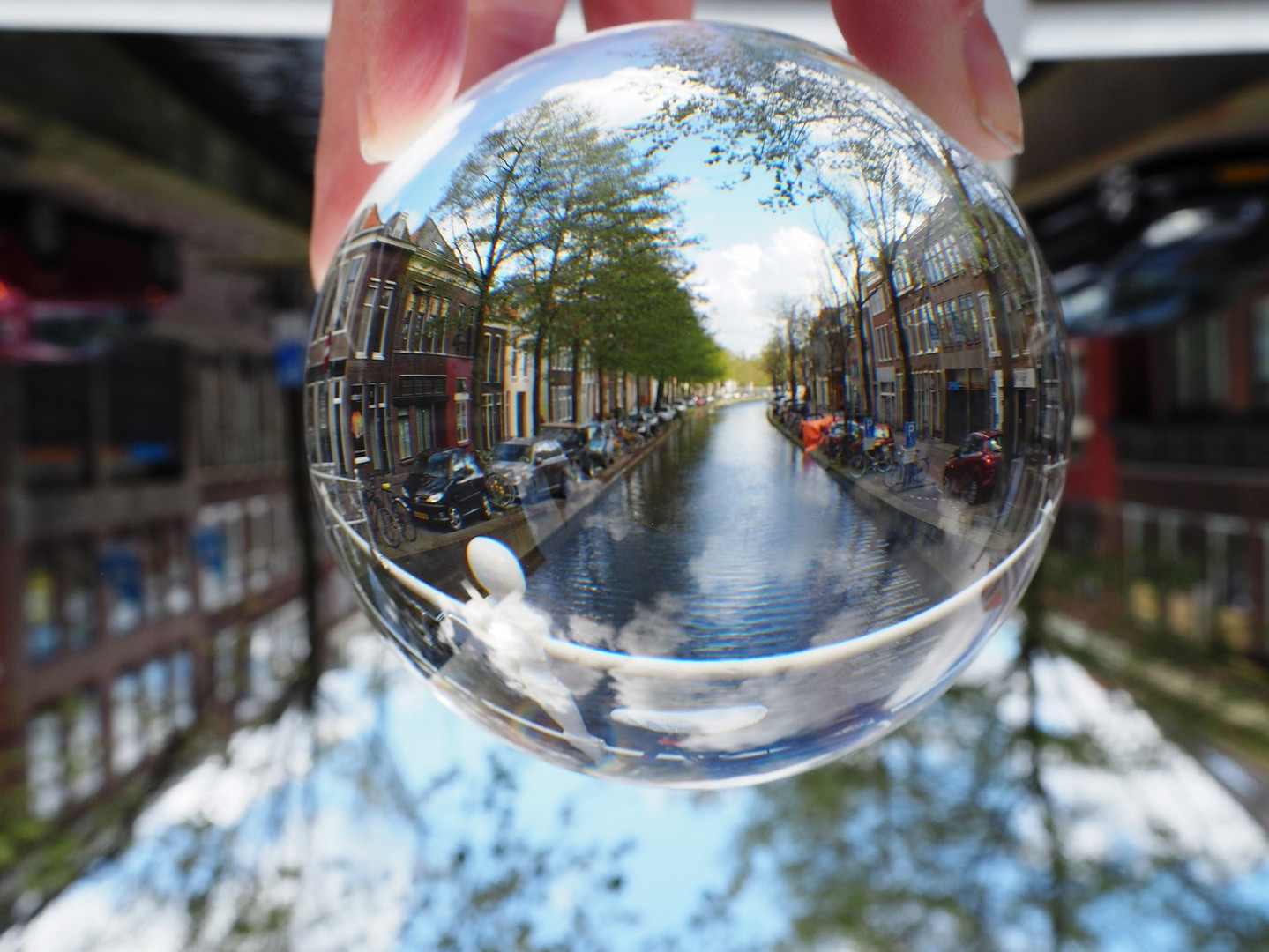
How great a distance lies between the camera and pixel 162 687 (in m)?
3.29

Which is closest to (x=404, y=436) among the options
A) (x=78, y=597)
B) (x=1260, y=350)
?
(x=78, y=597)

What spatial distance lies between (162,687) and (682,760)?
3.55 m

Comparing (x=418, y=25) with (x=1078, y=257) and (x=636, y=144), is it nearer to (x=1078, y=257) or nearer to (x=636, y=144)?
(x=636, y=144)

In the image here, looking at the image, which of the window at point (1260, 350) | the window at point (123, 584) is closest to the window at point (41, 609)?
the window at point (123, 584)

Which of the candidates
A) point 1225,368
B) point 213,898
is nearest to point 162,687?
point 213,898

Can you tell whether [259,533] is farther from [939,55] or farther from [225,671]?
[939,55]

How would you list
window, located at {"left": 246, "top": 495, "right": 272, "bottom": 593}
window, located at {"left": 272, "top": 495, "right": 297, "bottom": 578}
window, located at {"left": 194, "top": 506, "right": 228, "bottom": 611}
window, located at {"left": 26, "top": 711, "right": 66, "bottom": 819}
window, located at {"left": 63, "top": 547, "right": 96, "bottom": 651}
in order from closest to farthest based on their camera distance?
window, located at {"left": 26, "top": 711, "right": 66, "bottom": 819}, window, located at {"left": 63, "top": 547, "right": 96, "bottom": 651}, window, located at {"left": 194, "top": 506, "right": 228, "bottom": 611}, window, located at {"left": 272, "top": 495, "right": 297, "bottom": 578}, window, located at {"left": 246, "top": 495, "right": 272, "bottom": 593}

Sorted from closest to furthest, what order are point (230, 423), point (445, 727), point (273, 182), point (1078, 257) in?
point (445, 727) < point (273, 182) < point (1078, 257) < point (230, 423)

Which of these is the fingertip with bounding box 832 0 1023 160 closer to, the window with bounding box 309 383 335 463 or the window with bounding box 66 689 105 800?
the window with bounding box 309 383 335 463

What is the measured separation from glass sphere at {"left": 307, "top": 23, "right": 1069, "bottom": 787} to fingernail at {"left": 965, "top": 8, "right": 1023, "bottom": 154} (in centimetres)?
10

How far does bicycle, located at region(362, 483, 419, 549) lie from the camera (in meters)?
0.26

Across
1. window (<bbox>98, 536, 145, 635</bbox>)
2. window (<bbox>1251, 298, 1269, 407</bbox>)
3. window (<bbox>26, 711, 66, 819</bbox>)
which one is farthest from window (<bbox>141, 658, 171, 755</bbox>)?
window (<bbox>1251, 298, 1269, 407</bbox>)

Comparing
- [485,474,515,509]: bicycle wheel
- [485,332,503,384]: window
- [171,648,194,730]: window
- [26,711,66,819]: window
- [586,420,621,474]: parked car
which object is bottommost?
[26,711,66,819]: window

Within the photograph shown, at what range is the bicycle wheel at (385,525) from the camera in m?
0.27
